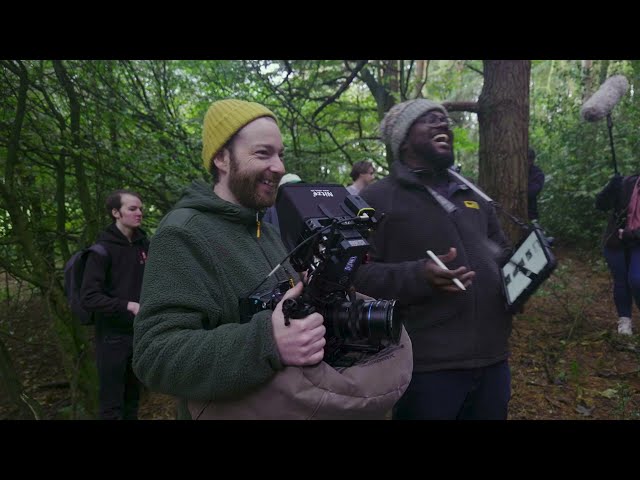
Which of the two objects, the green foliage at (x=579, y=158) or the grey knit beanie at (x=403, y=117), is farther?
the green foliage at (x=579, y=158)

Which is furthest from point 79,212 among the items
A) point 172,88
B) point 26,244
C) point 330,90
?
point 330,90

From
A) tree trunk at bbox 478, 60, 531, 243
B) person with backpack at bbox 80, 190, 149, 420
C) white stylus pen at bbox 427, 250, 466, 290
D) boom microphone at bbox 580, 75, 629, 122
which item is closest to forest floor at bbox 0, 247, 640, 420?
person with backpack at bbox 80, 190, 149, 420

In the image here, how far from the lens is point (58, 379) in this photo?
19.6 feet

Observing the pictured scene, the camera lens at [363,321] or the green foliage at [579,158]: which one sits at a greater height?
the green foliage at [579,158]

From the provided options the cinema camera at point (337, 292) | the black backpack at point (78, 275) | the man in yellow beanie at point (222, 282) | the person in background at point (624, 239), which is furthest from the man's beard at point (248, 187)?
the person in background at point (624, 239)

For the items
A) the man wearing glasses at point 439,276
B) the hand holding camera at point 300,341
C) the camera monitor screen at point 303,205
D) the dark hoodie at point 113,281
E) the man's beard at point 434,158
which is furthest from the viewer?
the dark hoodie at point 113,281

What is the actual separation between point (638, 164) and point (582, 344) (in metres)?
4.80

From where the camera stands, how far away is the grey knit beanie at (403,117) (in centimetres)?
→ 238

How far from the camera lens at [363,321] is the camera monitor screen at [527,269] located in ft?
3.35

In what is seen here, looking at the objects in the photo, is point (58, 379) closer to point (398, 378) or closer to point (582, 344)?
point (398, 378)

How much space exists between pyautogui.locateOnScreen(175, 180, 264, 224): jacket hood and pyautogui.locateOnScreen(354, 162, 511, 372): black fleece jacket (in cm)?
70

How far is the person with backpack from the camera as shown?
3.76 metres

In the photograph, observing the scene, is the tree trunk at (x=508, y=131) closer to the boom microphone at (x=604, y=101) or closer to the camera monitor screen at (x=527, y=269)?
the boom microphone at (x=604, y=101)

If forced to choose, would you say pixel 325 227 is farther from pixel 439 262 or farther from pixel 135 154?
pixel 135 154
